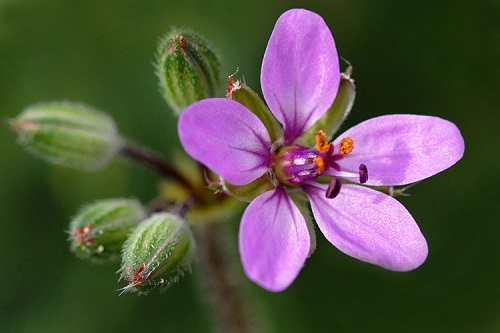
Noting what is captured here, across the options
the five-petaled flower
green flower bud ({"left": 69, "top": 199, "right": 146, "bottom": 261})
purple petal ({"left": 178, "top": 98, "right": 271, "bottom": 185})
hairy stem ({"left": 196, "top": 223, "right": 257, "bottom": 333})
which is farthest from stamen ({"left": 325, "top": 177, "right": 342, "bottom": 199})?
hairy stem ({"left": 196, "top": 223, "right": 257, "bottom": 333})

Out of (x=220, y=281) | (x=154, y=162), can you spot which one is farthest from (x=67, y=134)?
(x=220, y=281)

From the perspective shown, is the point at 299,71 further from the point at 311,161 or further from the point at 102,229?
the point at 102,229

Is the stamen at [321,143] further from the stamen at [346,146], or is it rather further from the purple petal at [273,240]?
the purple petal at [273,240]

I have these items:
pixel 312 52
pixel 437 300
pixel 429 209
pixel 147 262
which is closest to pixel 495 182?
pixel 429 209

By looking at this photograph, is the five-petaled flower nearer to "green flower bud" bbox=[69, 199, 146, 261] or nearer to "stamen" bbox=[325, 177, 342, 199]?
"stamen" bbox=[325, 177, 342, 199]

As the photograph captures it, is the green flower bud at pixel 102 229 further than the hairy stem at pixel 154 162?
No

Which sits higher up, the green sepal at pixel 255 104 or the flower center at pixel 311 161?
the green sepal at pixel 255 104

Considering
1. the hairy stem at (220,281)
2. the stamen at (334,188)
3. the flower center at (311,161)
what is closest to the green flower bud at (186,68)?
the flower center at (311,161)

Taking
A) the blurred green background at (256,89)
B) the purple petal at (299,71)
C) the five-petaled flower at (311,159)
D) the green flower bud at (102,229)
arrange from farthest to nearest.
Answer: the blurred green background at (256,89), the green flower bud at (102,229), the purple petal at (299,71), the five-petaled flower at (311,159)
